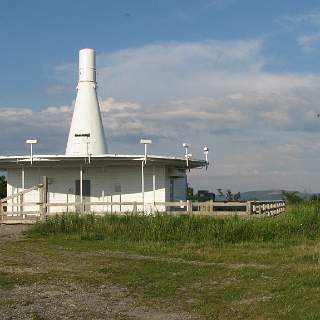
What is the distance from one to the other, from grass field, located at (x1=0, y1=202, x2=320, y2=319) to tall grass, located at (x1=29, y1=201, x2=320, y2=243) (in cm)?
3

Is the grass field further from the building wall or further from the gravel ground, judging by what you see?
the building wall

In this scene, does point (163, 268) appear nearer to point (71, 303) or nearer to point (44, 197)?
point (71, 303)

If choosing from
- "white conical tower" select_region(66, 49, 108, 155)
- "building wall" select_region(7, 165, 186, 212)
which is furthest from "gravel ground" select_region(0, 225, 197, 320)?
"white conical tower" select_region(66, 49, 108, 155)

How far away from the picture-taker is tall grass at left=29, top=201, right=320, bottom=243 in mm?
18531

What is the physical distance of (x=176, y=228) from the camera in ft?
63.1

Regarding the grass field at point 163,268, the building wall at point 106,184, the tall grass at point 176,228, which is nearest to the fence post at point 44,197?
the tall grass at point 176,228

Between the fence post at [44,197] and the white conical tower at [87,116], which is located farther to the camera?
the white conical tower at [87,116]

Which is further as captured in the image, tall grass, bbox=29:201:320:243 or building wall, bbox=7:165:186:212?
building wall, bbox=7:165:186:212

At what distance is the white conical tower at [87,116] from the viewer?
1179 inches

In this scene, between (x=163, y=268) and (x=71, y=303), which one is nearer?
(x=71, y=303)

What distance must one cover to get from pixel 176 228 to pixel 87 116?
12.8m

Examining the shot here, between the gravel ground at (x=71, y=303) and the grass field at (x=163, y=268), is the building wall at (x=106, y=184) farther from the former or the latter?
the gravel ground at (x=71, y=303)

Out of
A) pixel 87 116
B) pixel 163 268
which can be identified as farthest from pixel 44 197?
pixel 163 268

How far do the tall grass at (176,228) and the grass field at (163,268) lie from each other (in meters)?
A: 0.03
